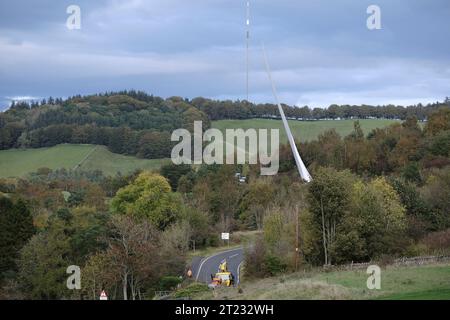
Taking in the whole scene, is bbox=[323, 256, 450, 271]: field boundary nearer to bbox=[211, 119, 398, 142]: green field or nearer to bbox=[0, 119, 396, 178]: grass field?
bbox=[0, 119, 396, 178]: grass field

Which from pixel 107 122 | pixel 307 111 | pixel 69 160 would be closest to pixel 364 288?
pixel 69 160

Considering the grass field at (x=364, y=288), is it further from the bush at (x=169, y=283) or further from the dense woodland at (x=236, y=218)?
the bush at (x=169, y=283)

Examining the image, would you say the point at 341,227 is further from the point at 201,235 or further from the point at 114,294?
the point at 201,235

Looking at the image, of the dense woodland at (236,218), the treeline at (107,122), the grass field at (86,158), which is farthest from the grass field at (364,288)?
the treeline at (107,122)

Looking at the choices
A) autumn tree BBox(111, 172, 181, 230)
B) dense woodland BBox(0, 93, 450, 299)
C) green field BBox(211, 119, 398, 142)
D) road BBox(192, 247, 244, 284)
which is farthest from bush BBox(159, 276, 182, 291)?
green field BBox(211, 119, 398, 142)

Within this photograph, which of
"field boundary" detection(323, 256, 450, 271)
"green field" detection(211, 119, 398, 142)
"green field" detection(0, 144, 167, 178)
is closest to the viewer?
"field boundary" detection(323, 256, 450, 271)

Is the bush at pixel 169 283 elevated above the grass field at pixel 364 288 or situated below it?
below
